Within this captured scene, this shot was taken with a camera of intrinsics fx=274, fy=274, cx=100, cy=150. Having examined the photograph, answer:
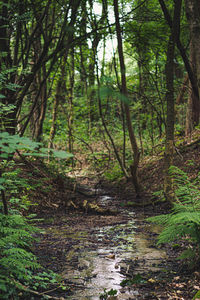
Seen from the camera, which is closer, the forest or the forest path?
the forest

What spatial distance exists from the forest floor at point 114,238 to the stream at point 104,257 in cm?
1

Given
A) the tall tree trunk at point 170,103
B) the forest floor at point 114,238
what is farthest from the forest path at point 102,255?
the tall tree trunk at point 170,103

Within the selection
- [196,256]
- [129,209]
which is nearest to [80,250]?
[196,256]

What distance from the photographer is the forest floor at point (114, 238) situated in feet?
9.53

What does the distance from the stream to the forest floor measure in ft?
0.03

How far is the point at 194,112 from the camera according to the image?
9.44 meters

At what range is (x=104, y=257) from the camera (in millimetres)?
3891

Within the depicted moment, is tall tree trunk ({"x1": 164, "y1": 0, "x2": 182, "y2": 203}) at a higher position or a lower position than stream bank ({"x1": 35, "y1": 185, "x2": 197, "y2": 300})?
higher

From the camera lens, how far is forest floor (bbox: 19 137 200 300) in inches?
114

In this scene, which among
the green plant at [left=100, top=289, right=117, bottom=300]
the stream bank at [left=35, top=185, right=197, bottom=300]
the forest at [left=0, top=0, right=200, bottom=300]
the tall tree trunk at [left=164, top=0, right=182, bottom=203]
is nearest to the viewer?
the forest at [left=0, top=0, right=200, bottom=300]

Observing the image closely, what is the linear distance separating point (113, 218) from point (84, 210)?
1117mm

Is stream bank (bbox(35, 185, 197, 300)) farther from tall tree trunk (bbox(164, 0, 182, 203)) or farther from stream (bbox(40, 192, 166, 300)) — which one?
tall tree trunk (bbox(164, 0, 182, 203))

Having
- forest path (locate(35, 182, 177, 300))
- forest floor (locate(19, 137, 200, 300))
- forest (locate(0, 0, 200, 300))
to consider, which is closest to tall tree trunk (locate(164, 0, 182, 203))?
forest (locate(0, 0, 200, 300))

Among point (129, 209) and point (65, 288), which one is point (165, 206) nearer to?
point (129, 209)
